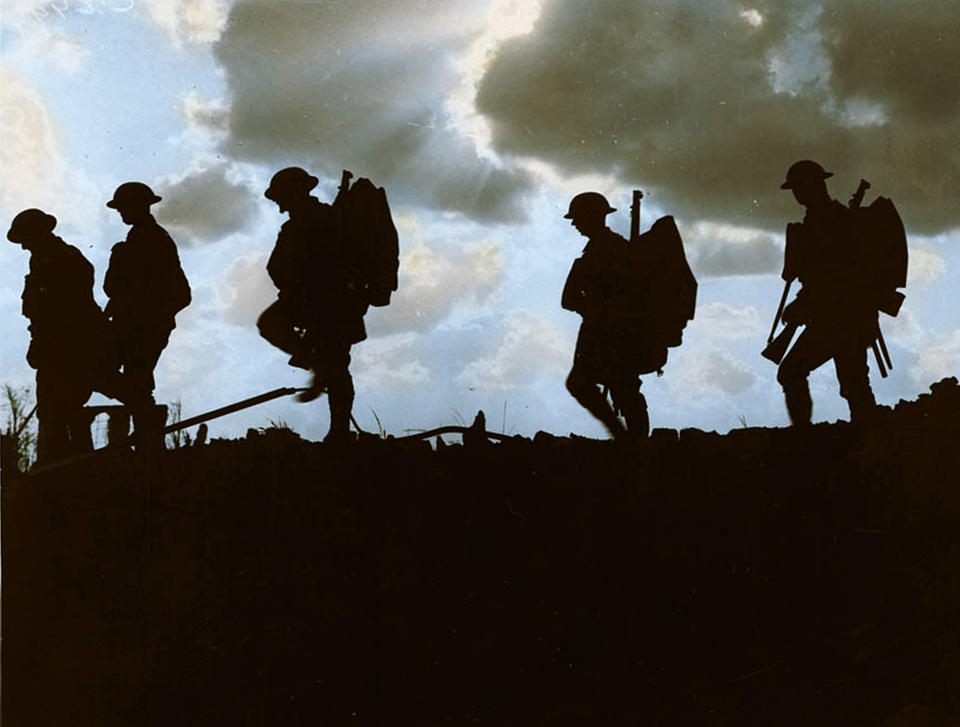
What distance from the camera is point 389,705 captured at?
8.50 m

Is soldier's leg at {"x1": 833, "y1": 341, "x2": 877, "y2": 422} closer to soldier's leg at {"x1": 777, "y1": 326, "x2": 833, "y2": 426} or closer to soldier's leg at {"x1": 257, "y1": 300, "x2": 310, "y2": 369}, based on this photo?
soldier's leg at {"x1": 777, "y1": 326, "x2": 833, "y2": 426}

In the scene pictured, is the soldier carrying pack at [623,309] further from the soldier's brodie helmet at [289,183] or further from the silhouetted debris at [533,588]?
the soldier's brodie helmet at [289,183]

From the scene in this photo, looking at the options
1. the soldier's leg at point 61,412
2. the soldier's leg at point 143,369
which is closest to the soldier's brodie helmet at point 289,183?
the soldier's leg at point 143,369

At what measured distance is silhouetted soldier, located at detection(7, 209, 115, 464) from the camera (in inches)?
418

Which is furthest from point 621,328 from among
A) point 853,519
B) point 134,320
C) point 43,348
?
point 43,348

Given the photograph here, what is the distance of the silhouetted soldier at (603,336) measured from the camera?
1025 cm

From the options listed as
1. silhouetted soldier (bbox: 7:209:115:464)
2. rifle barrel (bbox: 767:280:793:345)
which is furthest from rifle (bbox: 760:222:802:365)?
silhouetted soldier (bbox: 7:209:115:464)

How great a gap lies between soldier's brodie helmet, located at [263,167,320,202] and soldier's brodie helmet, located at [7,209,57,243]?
211 cm

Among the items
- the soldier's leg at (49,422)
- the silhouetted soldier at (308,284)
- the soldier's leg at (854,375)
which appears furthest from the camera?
the soldier's leg at (49,422)

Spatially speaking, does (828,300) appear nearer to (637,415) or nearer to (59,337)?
(637,415)

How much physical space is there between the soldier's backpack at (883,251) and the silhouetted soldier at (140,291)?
5591 mm

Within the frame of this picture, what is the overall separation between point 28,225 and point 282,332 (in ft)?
8.26

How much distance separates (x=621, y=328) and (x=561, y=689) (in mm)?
3126

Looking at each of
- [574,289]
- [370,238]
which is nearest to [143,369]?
[370,238]
